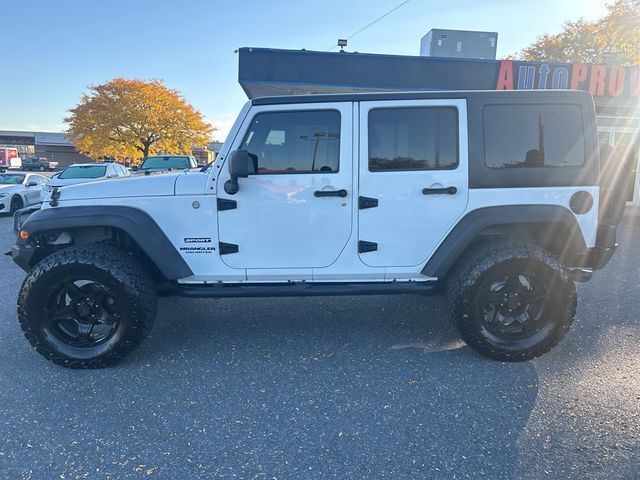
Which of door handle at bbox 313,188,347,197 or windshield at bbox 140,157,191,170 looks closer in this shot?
door handle at bbox 313,188,347,197

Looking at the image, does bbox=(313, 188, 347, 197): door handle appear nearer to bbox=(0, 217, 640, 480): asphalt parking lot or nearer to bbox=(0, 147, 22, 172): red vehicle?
bbox=(0, 217, 640, 480): asphalt parking lot

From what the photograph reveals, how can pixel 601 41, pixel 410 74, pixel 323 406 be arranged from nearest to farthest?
pixel 323 406 < pixel 410 74 < pixel 601 41

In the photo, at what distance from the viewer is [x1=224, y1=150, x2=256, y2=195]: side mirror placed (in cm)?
288

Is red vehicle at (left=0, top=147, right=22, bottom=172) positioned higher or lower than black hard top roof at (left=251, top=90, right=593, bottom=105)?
higher

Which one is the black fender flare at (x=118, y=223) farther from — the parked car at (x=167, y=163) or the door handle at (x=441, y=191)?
the parked car at (x=167, y=163)

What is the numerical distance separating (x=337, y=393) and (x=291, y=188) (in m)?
1.50

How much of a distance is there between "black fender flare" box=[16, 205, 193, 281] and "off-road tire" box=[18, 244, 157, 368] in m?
0.18

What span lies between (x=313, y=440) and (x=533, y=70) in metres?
12.4

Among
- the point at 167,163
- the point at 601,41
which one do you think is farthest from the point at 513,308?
the point at 601,41

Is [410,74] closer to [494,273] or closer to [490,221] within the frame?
[490,221]

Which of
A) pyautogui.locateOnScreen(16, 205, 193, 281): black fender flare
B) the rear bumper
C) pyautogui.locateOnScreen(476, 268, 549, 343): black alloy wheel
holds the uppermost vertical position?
pyautogui.locateOnScreen(16, 205, 193, 281): black fender flare

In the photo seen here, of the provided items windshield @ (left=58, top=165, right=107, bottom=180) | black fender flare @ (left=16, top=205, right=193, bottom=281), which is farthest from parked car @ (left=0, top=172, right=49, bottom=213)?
black fender flare @ (left=16, top=205, right=193, bottom=281)

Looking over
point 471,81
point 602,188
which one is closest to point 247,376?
point 602,188

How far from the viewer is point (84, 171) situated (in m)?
12.5
